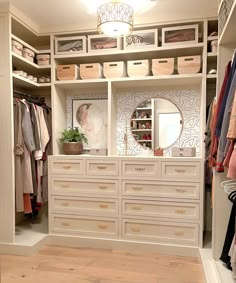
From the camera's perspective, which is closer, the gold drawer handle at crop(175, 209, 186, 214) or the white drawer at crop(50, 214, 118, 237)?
the gold drawer handle at crop(175, 209, 186, 214)

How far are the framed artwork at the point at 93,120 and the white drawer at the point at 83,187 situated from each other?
53 cm

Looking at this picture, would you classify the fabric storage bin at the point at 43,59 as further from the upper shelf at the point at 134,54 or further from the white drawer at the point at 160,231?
the white drawer at the point at 160,231

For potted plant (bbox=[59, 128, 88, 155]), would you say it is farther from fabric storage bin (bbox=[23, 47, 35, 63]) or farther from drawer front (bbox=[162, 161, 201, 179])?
drawer front (bbox=[162, 161, 201, 179])

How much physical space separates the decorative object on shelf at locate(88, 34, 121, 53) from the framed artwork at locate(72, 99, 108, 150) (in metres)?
0.61

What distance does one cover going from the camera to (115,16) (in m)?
1.94

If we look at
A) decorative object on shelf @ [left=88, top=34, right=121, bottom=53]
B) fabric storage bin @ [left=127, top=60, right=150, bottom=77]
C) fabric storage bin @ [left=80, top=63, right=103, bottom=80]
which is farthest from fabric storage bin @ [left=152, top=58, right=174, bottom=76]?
fabric storage bin @ [left=80, top=63, right=103, bottom=80]

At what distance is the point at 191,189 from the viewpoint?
2.52 m

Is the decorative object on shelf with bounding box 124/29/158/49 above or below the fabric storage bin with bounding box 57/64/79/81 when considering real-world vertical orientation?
above

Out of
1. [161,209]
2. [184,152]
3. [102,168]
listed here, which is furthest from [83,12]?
[161,209]

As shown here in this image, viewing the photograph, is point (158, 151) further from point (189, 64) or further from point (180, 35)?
point (180, 35)

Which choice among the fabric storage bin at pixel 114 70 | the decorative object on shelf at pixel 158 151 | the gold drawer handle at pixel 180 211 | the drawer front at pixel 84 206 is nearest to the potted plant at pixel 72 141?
the drawer front at pixel 84 206

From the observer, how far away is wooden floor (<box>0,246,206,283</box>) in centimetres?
211

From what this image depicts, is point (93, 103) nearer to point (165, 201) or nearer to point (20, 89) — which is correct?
point (20, 89)

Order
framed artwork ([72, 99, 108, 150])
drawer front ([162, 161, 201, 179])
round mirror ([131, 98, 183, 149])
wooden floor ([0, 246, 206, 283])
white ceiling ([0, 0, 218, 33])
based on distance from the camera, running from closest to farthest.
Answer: wooden floor ([0, 246, 206, 283]), white ceiling ([0, 0, 218, 33]), drawer front ([162, 161, 201, 179]), round mirror ([131, 98, 183, 149]), framed artwork ([72, 99, 108, 150])
